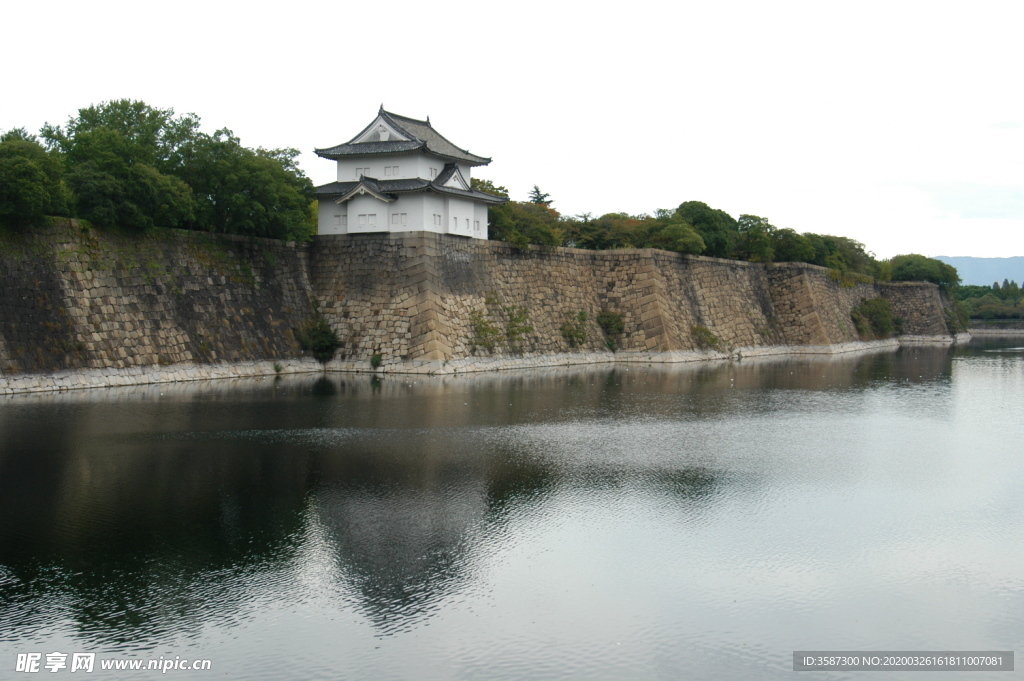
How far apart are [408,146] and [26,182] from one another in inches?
494

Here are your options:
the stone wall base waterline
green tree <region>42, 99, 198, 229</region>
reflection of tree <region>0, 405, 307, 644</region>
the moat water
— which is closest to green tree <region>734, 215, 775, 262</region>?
the stone wall base waterline

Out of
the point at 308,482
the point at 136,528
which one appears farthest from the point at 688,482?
the point at 136,528

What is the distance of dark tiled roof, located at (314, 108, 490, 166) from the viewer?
100.0 ft

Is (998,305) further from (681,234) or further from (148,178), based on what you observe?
(148,178)

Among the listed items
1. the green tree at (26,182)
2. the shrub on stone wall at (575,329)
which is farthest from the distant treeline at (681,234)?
the green tree at (26,182)

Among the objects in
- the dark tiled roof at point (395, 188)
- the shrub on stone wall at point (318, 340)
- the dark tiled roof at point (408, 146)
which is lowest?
the shrub on stone wall at point (318, 340)

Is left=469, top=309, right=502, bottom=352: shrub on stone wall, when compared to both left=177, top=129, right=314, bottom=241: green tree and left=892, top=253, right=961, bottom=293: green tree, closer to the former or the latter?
left=177, top=129, right=314, bottom=241: green tree

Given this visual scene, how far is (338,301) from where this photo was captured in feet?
97.8

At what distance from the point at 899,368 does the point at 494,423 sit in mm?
25106

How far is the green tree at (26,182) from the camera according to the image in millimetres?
20734

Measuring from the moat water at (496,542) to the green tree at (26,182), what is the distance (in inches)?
241

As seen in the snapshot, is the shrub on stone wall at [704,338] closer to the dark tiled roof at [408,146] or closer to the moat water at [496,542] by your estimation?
the dark tiled roof at [408,146]

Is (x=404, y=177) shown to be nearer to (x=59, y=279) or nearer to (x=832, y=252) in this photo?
(x=59, y=279)

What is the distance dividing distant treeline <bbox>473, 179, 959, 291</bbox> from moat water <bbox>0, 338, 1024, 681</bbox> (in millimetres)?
19127
